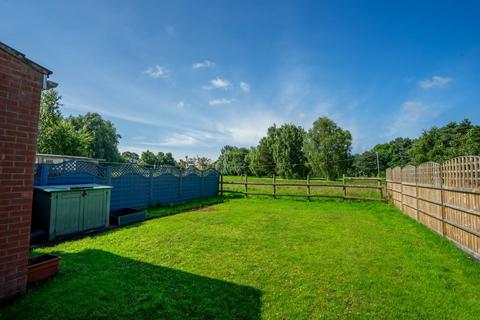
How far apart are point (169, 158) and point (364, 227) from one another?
69.5 metres

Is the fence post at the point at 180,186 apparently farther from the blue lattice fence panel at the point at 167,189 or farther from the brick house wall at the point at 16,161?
the brick house wall at the point at 16,161

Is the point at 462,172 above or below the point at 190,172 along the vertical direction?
above

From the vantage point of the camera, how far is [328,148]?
28.6 meters

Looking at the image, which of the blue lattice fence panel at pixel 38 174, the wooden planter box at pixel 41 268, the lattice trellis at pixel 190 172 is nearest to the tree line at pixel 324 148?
the lattice trellis at pixel 190 172

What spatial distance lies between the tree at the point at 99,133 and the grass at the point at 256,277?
31.4m

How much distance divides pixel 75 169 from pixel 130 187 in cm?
225

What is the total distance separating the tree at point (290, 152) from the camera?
34625 millimetres

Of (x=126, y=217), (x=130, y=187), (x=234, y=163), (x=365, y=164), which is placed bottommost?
(x=126, y=217)

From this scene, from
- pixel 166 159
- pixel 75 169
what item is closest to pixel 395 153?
pixel 166 159

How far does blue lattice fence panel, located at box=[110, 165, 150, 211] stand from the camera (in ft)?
26.7

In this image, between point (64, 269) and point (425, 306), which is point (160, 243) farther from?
point (425, 306)

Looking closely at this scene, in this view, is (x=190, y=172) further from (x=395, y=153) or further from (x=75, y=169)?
(x=395, y=153)

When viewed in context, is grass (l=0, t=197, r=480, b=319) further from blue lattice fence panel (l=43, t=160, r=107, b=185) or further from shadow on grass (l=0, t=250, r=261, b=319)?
blue lattice fence panel (l=43, t=160, r=107, b=185)

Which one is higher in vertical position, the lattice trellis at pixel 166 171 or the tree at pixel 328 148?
the tree at pixel 328 148
